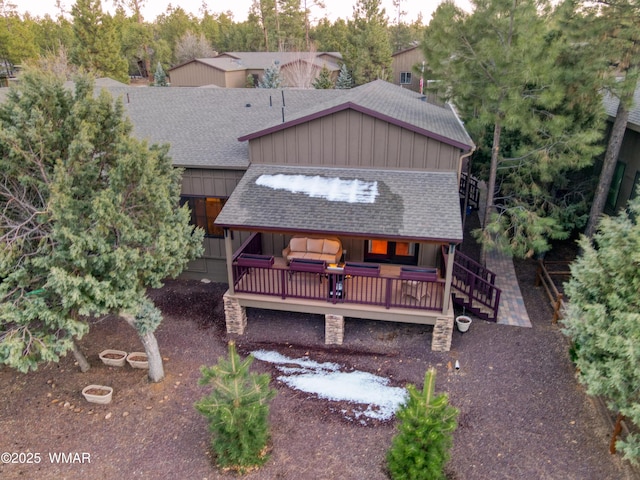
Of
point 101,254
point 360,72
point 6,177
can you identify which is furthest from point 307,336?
point 360,72

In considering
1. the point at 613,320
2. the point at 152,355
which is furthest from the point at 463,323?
the point at 152,355

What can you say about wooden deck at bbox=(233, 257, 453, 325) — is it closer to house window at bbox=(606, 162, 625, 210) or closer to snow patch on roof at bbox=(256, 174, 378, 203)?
snow patch on roof at bbox=(256, 174, 378, 203)

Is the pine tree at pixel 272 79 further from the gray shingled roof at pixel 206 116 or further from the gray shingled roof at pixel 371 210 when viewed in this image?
the gray shingled roof at pixel 371 210

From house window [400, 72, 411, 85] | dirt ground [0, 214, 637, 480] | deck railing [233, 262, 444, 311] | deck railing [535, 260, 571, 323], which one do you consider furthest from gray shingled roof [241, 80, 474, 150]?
house window [400, 72, 411, 85]

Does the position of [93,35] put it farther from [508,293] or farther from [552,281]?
[552,281]

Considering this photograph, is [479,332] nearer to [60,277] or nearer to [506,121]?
[506,121]

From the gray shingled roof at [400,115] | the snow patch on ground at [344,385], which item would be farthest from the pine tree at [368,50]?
the snow patch on ground at [344,385]
